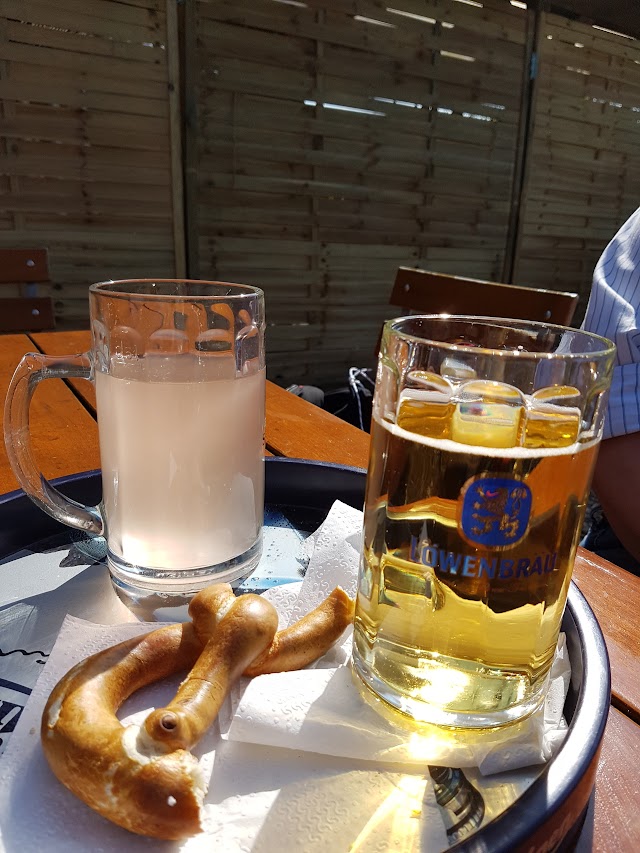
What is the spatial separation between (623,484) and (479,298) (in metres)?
0.81

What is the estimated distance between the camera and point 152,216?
11.6 feet

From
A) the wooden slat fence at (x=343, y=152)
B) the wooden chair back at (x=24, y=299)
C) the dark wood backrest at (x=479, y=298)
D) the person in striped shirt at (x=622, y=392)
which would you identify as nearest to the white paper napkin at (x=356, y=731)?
the person in striped shirt at (x=622, y=392)

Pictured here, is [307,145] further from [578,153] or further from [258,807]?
[258,807]

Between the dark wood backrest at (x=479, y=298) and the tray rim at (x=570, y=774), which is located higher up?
the dark wood backrest at (x=479, y=298)

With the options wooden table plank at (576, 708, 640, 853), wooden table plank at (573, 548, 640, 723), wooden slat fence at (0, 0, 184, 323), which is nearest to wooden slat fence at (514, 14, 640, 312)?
wooden slat fence at (0, 0, 184, 323)

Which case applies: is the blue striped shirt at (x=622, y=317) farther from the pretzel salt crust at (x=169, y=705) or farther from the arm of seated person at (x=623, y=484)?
the pretzel salt crust at (x=169, y=705)

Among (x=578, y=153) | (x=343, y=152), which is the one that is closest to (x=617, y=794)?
(x=343, y=152)

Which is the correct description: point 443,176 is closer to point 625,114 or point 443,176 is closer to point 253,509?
point 625,114

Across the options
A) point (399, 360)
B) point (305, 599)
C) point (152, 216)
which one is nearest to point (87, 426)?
point (305, 599)

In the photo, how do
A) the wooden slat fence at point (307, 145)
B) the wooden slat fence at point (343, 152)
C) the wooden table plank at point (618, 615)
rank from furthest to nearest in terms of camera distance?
the wooden slat fence at point (343, 152), the wooden slat fence at point (307, 145), the wooden table plank at point (618, 615)

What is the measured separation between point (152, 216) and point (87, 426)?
2758 mm

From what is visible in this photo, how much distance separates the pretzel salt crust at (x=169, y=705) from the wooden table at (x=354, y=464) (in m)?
0.23

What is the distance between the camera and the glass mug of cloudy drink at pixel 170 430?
1.88 feet

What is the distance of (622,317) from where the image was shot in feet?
4.19
